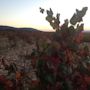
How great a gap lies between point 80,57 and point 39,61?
421 mm

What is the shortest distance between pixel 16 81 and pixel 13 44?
58.4 ft

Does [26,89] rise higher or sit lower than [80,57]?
lower

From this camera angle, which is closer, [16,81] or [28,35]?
[16,81]

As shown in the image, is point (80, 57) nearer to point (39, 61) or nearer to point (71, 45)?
point (71, 45)

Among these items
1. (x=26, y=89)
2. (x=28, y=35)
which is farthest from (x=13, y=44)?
(x=26, y=89)

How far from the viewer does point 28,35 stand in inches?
909

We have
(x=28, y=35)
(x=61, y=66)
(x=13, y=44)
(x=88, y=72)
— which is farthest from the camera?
(x=28, y=35)

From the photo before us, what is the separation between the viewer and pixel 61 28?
3156 mm

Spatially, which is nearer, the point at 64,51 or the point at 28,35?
the point at 64,51

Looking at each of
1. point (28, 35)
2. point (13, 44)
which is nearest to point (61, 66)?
point (13, 44)

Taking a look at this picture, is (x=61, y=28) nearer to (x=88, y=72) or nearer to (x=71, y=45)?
(x=71, y=45)

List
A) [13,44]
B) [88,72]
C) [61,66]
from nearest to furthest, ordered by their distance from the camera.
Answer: [61,66] < [88,72] < [13,44]

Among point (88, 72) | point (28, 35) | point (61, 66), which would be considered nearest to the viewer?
point (61, 66)

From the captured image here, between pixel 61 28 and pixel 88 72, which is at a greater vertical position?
pixel 61 28
